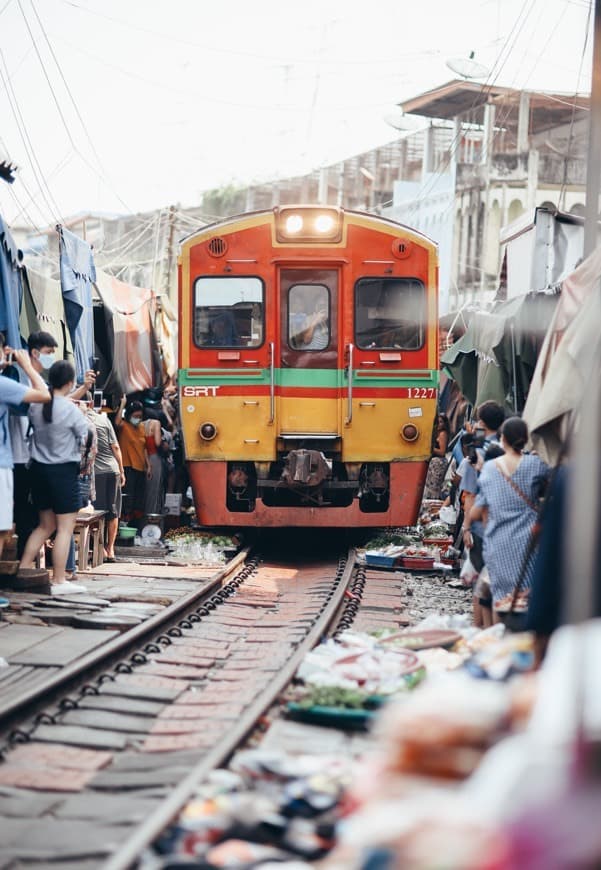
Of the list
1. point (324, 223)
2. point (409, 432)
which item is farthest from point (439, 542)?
point (324, 223)

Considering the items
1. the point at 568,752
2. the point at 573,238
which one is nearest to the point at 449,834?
the point at 568,752

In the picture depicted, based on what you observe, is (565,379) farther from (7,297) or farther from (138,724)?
(7,297)

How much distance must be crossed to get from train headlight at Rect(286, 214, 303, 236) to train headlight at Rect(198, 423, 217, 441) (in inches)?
85.2

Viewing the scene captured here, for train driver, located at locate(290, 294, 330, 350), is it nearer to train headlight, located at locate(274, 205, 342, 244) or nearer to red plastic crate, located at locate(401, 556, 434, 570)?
train headlight, located at locate(274, 205, 342, 244)

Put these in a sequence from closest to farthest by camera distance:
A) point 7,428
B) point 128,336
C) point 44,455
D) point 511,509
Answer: point 511,509, point 7,428, point 44,455, point 128,336

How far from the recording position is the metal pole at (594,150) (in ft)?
37.1

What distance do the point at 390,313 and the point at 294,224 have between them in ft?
4.48

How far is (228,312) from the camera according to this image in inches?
528

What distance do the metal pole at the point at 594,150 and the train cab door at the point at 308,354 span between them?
9.46ft

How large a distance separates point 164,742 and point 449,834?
3414 mm

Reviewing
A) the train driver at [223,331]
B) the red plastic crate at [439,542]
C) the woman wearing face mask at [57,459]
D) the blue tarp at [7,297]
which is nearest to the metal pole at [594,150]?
the train driver at [223,331]

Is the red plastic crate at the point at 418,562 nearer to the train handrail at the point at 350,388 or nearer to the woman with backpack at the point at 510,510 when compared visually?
the train handrail at the point at 350,388

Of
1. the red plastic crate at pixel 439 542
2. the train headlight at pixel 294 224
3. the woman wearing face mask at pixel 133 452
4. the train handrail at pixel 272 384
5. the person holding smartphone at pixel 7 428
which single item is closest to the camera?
the person holding smartphone at pixel 7 428

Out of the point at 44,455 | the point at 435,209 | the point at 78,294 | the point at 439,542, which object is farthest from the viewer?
the point at 435,209
